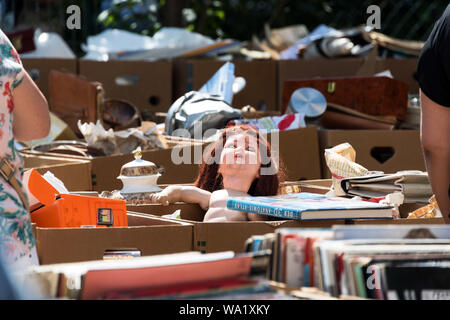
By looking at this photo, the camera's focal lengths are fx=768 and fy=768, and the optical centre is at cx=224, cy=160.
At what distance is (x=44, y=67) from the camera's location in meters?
4.73

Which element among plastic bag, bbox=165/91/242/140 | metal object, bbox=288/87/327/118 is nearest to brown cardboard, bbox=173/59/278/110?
metal object, bbox=288/87/327/118

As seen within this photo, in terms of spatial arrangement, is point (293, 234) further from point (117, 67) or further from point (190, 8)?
point (190, 8)

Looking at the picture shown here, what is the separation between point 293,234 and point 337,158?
142 cm

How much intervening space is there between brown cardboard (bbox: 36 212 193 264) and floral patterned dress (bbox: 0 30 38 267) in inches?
9.3

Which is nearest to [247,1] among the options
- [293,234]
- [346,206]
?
[346,206]

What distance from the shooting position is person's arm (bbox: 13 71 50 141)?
153 centimetres

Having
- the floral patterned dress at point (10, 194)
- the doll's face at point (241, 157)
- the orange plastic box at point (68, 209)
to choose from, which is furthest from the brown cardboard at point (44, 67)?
the floral patterned dress at point (10, 194)

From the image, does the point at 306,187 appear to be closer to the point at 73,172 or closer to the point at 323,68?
the point at 73,172

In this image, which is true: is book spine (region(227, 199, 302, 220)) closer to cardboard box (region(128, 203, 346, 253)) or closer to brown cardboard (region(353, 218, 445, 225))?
cardboard box (region(128, 203, 346, 253))

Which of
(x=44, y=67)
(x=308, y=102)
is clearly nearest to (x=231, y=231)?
(x=308, y=102)

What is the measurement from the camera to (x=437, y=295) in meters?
1.12

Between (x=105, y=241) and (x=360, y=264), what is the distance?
2.81ft

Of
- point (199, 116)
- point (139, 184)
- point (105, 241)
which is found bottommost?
point (105, 241)
